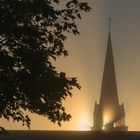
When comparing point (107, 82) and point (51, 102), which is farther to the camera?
point (107, 82)

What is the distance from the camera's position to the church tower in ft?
285

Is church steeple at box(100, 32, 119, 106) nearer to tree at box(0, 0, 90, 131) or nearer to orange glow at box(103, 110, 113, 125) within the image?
orange glow at box(103, 110, 113, 125)

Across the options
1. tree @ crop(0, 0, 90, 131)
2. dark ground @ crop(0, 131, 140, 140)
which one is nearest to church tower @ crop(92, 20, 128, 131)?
dark ground @ crop(0, 131, 140, 140)

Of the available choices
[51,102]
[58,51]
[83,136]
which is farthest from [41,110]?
[83,136]

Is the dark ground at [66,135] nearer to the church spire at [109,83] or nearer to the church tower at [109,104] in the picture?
the church tower at [109,104]

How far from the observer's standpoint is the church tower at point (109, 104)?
8674cm

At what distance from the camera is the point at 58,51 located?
28.9 m

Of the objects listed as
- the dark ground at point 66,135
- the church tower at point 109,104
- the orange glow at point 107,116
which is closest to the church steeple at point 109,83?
the church tower at point 109,104

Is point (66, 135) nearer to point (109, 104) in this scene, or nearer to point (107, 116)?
point (107, 116)

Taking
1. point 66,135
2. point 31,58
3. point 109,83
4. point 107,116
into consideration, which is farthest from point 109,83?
point 31,58

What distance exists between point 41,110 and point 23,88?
5.43 ft

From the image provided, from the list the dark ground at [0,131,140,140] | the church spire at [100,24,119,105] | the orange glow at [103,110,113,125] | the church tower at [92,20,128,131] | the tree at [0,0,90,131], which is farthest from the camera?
the church spire at [100,24,119,105]

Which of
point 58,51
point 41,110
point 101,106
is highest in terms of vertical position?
point 101,106

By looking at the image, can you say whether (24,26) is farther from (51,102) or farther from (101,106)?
(101,106)
